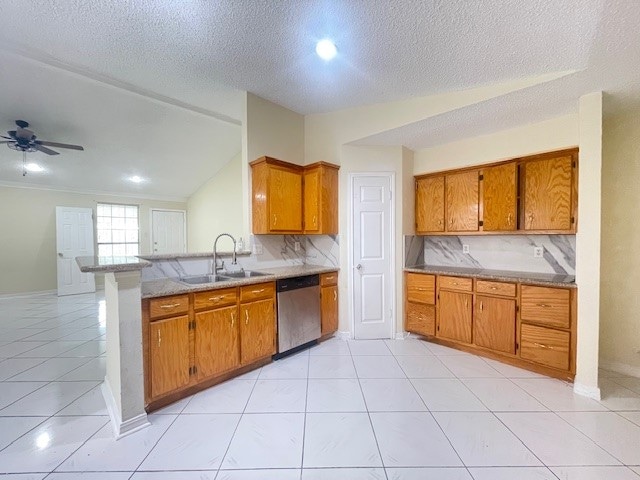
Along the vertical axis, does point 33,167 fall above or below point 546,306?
above

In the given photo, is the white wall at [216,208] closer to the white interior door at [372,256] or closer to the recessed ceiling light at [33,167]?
the white interior door at [372,256]

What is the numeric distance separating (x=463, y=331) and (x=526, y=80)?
7.87 feet

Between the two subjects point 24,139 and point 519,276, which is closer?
point 519,276

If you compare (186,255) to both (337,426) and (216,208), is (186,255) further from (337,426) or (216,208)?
(216,208)

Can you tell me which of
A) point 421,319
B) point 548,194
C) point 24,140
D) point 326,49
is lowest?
point 421,319

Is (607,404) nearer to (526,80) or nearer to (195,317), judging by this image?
(526,80)

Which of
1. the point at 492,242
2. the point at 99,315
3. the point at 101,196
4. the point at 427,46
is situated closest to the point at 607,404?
the point at 492,242

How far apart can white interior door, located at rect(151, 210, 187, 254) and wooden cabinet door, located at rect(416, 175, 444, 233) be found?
A: 6.54 meters

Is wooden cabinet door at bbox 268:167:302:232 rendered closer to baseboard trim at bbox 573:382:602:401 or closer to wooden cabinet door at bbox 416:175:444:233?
wooden cabinet door at bbox 416:175:444:233

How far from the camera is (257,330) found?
2.49m

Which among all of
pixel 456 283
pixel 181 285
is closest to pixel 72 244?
pixel 181 285

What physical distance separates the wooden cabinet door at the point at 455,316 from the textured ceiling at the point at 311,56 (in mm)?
1853

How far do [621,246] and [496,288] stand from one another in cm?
116

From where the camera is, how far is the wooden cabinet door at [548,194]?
7.95ft
